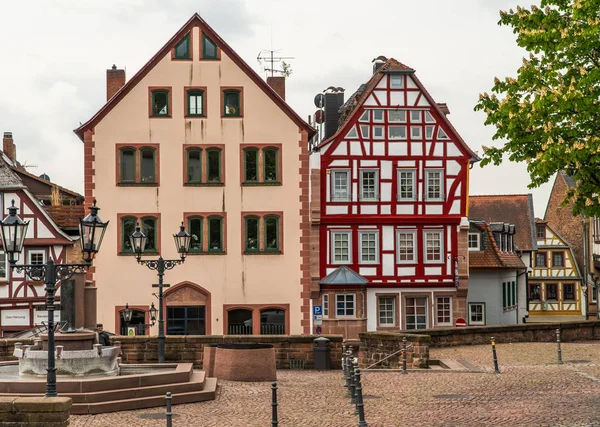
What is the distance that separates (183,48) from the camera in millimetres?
41375

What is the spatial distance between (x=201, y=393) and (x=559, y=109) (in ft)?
29.2

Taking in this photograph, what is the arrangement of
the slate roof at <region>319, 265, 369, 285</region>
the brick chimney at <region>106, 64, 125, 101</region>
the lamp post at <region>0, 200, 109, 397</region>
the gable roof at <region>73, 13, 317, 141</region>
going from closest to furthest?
the lamp post at <region>0, 200, 109, 397</region> → the gable roof at <region>73, 13, 317, 141</region> → the slate roof at <region>319, 265, 369, 285</region> → the brick chimney at <region>106, 64, 125, 101</region>

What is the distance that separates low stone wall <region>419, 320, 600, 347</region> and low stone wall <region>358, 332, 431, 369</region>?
3.02m

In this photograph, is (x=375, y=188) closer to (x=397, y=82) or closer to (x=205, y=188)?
(x=397, y=82)

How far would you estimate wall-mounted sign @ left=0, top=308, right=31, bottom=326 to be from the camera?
4281 cm

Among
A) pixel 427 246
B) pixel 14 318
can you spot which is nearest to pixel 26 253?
pixel 14 318

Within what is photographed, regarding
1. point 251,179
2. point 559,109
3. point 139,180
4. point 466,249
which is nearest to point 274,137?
point 251,179

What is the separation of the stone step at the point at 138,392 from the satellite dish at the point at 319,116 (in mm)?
28142

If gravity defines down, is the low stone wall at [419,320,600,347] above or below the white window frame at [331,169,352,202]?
below

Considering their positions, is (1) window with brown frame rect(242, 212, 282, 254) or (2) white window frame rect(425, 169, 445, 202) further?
(2) white window frame rect(425, 169, 445, 202)

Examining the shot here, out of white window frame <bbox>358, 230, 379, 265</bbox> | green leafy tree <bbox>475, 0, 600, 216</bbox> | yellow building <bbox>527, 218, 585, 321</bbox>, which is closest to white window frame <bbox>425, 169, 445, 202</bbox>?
white window frame <bbox>358, 230, 379, 265</bbox>

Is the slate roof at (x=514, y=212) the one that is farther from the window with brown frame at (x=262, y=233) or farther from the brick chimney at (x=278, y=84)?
the window with brown frame at (x=262, y=233)

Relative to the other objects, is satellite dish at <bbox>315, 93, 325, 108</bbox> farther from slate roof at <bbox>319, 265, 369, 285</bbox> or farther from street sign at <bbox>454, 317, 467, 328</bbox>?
street sign at <bbox>454, 317, 467, 328</bbox>

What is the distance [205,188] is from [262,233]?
2.92 m
